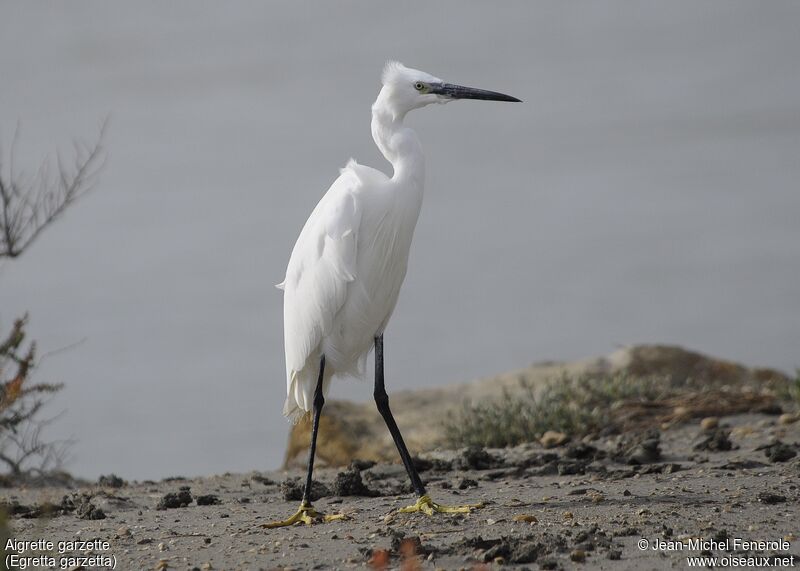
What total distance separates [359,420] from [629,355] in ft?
10.6

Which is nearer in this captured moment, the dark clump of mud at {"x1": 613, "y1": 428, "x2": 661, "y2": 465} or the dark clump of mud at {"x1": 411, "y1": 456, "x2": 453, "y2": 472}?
the dark clump of mud at {"x1": 613, "y1": 428, "x2": 661, "y2": 465}

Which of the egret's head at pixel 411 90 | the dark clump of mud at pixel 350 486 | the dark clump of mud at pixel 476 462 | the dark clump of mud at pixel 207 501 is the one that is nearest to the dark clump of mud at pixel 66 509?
the dark clump of mud at pixel 207 501

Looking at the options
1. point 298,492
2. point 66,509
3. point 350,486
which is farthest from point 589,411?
point 66,509

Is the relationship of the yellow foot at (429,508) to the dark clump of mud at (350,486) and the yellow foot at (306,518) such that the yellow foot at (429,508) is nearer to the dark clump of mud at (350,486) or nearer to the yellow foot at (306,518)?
the yellow foot at (306,518)

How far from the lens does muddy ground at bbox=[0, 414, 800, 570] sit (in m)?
4.77

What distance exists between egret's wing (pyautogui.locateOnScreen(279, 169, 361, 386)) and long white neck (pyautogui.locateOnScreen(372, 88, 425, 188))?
0.28 m

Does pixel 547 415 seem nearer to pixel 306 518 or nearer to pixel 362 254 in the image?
pixel 362 254

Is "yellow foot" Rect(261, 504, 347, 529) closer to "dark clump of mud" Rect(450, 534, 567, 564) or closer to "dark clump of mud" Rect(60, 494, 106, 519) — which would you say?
"dark clump of mud" Rect(450, 534, 567, 564)

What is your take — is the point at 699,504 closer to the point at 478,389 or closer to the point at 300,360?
the point at 300,360

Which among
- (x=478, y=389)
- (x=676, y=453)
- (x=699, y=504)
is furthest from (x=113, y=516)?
(x=478, y=389)

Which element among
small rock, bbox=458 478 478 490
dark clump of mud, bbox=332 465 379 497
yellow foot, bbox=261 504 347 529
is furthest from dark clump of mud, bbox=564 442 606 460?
yellow foot, bbox=261 504 347 529

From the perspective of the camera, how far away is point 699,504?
5.59 metres

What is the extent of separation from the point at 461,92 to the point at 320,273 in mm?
1473

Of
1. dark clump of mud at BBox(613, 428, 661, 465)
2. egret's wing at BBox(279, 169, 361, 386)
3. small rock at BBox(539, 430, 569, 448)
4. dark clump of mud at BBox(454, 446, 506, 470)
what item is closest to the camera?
egret's wing at BBox(279, 169, 361, 386)
